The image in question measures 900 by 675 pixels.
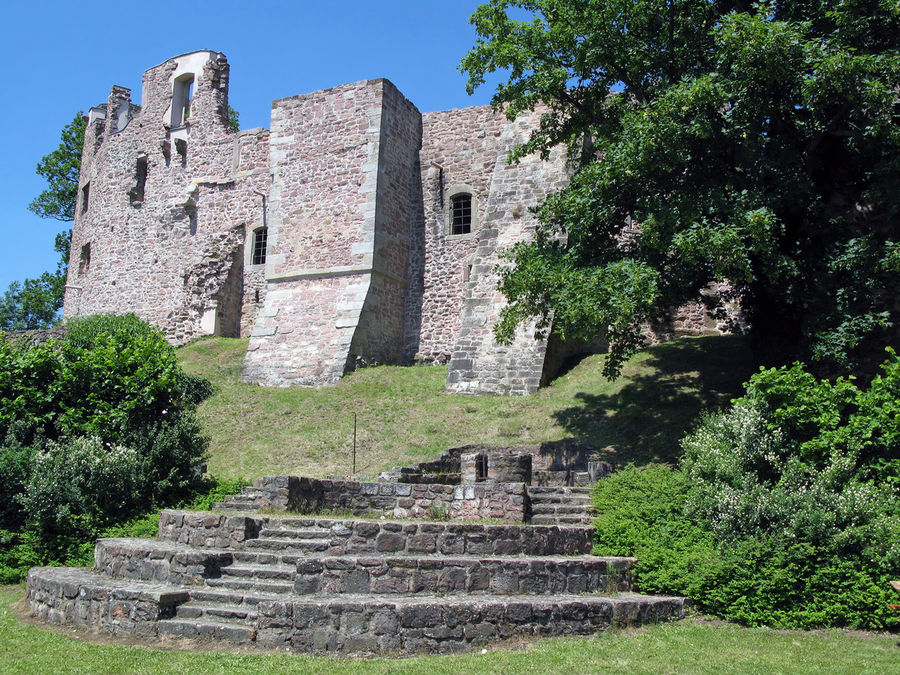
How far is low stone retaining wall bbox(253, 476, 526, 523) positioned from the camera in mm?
9141

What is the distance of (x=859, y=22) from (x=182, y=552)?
35.6 ft

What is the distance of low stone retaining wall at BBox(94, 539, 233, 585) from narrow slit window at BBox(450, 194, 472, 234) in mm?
12993

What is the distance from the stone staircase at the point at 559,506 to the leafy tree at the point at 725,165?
96.0 inches

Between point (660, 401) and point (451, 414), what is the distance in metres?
3.89

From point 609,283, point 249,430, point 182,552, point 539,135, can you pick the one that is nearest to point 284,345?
point 249,430

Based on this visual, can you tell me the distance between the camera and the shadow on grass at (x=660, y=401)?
1211 cm

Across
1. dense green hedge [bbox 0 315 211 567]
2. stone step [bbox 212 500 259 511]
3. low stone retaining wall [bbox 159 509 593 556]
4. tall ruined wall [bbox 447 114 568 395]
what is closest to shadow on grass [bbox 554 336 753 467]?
tall ruined wall [bbox 447 114 568 395]

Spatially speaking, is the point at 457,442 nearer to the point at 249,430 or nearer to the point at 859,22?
the point at 249,430

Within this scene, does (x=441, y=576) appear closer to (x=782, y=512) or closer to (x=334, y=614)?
(x=334, y=614)

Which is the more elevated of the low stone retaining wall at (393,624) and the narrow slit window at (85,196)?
the narrow slit window at (85,196)

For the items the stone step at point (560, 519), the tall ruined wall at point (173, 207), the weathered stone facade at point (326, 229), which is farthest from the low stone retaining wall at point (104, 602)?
the tall ruined wall at point (173, 207)

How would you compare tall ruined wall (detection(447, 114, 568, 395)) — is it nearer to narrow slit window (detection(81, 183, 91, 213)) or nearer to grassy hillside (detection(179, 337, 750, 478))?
grassy hillside (detection(179, 337, 750, 478))

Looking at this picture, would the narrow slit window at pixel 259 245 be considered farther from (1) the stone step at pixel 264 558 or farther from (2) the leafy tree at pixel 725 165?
(1) the stone step at pixel 264 558

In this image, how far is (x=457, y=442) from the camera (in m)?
13.5
